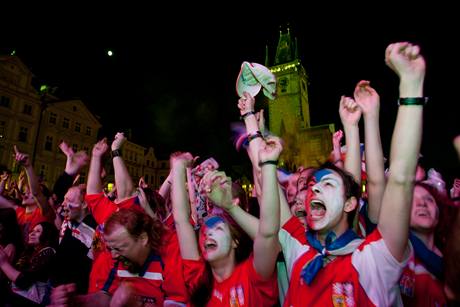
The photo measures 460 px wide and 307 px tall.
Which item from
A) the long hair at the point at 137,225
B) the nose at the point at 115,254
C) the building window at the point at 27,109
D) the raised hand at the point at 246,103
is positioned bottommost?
the nose at the point at 115,254

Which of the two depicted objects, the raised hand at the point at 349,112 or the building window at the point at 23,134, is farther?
the building window at the point at 23,134

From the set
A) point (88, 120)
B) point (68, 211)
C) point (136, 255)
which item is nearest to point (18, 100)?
point (88, 120)

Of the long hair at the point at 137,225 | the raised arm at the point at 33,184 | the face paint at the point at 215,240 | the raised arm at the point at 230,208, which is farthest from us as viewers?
the raised arm at the point at 33,184

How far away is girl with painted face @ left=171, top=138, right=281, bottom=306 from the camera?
200 cm

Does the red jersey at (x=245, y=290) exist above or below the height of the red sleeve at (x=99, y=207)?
below

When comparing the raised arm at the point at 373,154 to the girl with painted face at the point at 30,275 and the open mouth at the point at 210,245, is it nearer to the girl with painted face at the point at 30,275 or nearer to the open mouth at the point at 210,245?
the open mouth at the point at 210,245

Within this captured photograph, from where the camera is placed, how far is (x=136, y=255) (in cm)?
278

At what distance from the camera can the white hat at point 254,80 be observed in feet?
10.5

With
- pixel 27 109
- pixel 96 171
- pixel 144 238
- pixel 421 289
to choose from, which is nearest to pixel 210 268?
pixel 144 238

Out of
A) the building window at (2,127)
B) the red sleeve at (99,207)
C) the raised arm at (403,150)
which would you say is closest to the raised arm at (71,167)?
the red sleeve at (99,207)

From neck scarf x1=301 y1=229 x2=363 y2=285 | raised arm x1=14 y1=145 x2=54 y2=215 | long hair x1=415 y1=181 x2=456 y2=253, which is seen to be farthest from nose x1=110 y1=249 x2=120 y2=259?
long hair x1=415 y1=181 x2=456 y2=253

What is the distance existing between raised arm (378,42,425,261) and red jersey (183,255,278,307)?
39.0 inches

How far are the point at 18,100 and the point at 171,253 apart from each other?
34.7 metres

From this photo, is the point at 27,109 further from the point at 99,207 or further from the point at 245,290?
the point at 245,290
